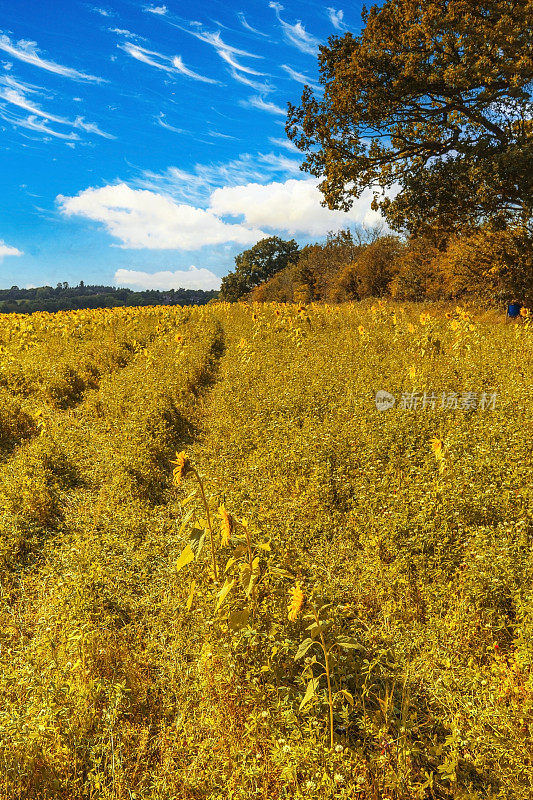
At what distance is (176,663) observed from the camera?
9.09 ft

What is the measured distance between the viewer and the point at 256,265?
8162 cm

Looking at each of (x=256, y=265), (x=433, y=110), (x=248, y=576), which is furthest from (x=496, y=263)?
(x=256, y=265)

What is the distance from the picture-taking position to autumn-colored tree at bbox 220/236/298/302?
79.4m

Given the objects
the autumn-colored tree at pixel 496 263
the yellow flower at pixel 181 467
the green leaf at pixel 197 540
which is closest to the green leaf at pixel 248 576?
the green leaf at pixel 197 540

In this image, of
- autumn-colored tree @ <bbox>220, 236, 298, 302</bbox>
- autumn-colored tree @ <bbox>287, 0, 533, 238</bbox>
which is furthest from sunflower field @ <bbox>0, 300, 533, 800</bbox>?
autumn-colored tree @ <bbox>220, 236, 298, 302</bbox>

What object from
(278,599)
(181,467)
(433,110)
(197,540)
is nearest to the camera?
(197,540)

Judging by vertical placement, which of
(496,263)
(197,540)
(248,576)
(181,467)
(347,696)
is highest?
(496,263)

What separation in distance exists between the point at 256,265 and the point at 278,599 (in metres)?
83.3

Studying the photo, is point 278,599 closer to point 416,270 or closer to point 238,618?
point 238,618

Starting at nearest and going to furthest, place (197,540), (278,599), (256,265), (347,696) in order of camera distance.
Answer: (347,696)
(197,540)
(278,599)
(256,265)

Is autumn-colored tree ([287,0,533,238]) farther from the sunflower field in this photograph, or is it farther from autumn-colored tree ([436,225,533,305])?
the sunflower field

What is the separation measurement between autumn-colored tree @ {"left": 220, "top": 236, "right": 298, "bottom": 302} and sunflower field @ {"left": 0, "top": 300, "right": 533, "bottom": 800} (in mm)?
73977

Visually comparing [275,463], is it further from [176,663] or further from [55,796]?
[55,796]

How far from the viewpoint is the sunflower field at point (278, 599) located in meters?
2.14
